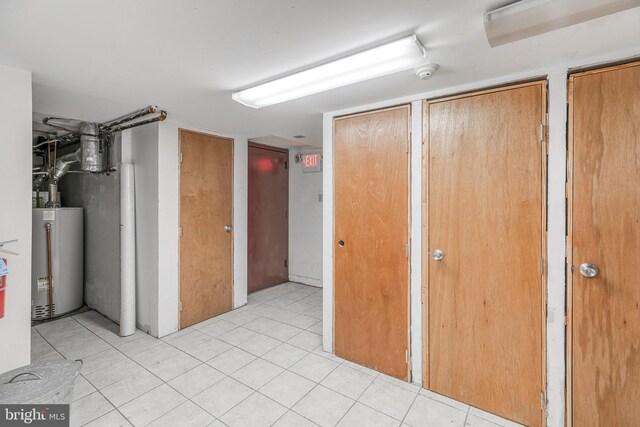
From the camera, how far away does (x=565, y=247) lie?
1.75 metres

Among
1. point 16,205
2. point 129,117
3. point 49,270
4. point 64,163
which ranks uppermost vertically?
point 129,117

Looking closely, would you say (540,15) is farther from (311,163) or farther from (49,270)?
(49,270)

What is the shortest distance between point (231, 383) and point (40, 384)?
4.40 feet

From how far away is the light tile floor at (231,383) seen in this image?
1.91m

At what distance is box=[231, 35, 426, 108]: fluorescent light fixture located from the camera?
146cm

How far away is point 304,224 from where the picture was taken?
194 inches

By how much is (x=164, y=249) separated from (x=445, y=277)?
9.04ft

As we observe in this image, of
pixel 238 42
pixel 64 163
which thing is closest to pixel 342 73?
pixel 238 42

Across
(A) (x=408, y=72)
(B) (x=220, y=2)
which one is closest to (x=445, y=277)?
(A) (x=408, y=72)

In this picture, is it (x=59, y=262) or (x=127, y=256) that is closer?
(x=127, y=256)

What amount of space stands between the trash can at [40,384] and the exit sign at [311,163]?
12.6 ft

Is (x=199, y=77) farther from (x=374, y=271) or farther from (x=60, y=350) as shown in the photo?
(x=60, y=350)

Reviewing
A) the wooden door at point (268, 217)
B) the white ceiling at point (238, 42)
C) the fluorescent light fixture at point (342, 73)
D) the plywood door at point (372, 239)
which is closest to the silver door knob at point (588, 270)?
the plywood door at point (372, 239)

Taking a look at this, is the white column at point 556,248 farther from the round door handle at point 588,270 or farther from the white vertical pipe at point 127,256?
the white vertical pipe at point 127,256
